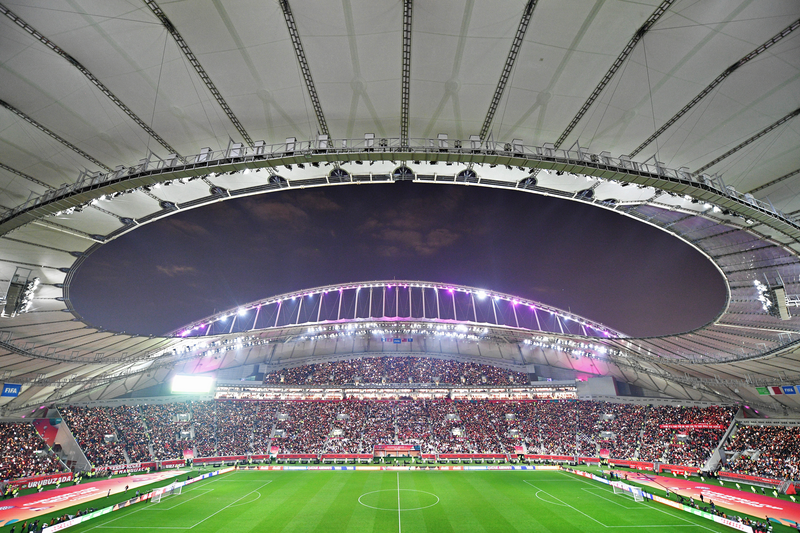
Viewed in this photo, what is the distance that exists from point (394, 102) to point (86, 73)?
12.6 meters

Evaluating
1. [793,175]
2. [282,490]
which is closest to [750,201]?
[793,175]

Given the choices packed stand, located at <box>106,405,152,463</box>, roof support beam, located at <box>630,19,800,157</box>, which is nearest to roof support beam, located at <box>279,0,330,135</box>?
roof support beam, located at <box>630,19,800,157</box>

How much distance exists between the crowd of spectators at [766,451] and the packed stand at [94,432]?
70.6m

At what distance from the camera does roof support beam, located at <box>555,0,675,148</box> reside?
38.4ft

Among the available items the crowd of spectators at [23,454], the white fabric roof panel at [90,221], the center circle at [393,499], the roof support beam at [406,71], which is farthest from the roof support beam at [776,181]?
the crowd of spectators at [23,454]

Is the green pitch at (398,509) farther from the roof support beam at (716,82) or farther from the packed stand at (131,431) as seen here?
the roof support beam at (716,82)

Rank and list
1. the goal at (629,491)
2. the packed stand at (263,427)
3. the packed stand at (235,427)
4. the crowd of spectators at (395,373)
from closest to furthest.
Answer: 1. the goal at (629,491)
2. the packed stand at (235,427)
3. the packed stand at (263,427)
4. the crowd of spectators at (395,373)

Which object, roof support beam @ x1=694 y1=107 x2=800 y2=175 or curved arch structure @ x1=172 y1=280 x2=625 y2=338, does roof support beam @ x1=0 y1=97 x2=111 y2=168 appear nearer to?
roof support beam @ x1=694 y1=107 x2=800 y2=175

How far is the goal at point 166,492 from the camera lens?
25.2 meters

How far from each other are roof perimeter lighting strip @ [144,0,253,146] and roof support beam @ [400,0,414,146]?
26.1 feet

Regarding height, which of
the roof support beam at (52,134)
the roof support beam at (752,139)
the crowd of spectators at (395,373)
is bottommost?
the crowd of spectators at (395,373)

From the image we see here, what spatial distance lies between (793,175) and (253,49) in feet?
89.3

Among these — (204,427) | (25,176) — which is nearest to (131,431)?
(204,427)

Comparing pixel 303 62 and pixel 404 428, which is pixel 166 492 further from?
pixel 404 428
